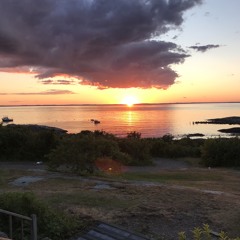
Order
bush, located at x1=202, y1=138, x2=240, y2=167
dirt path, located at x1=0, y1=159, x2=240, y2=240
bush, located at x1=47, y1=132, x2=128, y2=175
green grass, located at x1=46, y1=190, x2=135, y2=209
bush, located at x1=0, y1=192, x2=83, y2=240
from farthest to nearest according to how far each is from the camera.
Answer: bush, located at x1=202, y1=138, x2=240, y2=167, bush, located at x1=47, y1=132, x2=128, y2=175, green grass, located at x1=46, y1=190, x2=135, y2=209, dirt path, located at x1=0, y1=159, x2=240, y2=240, bush, located at x1=0, y1=192, x2=83, y2=240

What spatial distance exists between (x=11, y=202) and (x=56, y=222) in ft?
4.62

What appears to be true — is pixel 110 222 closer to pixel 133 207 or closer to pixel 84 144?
pixel 133 207

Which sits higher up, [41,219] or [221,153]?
[41,219]

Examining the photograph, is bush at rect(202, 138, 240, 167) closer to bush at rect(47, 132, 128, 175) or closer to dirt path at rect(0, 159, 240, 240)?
dirt path at rect(0, 159, 240, 240)

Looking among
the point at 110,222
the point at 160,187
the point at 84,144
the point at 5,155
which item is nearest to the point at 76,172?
the point at 84,144

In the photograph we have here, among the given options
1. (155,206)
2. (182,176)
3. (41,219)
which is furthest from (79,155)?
(41,219)

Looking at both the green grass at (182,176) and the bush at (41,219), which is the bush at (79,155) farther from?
the bush at (41,219)

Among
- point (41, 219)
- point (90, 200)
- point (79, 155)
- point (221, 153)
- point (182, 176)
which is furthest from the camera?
point (221, 153)

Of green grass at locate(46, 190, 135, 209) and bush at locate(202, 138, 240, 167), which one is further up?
green grass at locate(46, 190, 135, 209)

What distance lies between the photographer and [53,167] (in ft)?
71.1

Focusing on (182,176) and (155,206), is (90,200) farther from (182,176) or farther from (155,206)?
(182,176)

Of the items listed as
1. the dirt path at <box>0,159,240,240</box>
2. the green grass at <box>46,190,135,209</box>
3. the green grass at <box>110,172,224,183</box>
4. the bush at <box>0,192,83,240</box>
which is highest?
the bush at <box>0,192,83,240</box>

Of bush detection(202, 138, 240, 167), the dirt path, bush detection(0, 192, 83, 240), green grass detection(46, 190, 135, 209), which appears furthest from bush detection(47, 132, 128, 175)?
bush detection(202, 138, 240, 167)

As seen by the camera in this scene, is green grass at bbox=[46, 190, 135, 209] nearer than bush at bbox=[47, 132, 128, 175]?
Yes
